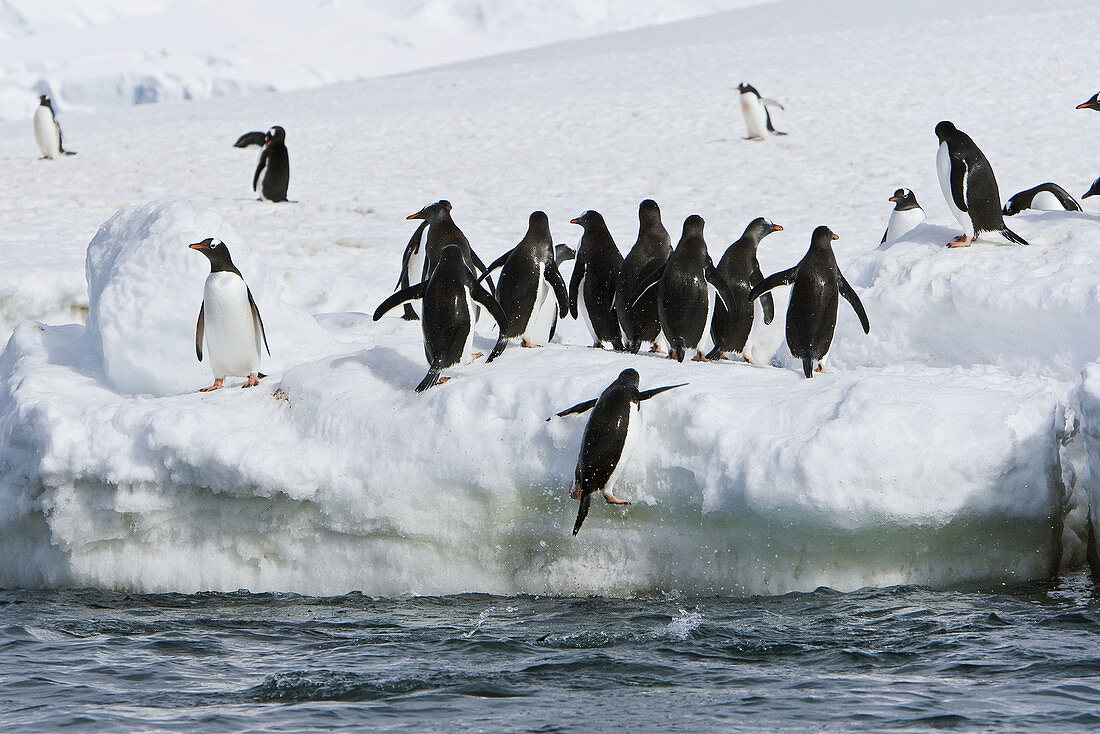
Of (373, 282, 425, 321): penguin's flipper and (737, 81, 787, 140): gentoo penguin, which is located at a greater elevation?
(737, 81, 787, 140): gentoo penguin

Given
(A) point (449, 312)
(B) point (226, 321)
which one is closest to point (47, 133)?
(B) point (226, 321)

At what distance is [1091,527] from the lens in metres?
4.54

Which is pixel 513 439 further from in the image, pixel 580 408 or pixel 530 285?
pixel 530 285

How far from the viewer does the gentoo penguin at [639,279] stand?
20.0 feet

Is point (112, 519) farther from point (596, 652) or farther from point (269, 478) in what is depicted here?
point (596, 652)

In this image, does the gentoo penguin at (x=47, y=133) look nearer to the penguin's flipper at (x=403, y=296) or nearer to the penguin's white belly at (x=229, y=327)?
the penguin's white belly at (x=229, y=327)

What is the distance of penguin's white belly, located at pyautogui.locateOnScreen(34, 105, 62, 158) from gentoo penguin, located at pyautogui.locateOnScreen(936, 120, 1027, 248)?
1165cm

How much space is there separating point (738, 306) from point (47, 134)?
1163 cm

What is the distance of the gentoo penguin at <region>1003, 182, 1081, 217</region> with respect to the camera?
9328 millimetres

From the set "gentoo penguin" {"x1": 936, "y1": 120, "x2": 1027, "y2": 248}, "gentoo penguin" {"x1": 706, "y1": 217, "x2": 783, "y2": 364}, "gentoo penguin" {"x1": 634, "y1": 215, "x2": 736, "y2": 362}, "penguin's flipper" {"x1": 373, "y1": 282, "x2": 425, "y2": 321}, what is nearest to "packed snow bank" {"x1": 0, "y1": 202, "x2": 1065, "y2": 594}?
"penguin's flipper" {"x1": 373, "y1": 282, "x2": 425, "y2": 321}

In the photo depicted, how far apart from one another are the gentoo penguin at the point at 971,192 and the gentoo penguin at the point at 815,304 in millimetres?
1122

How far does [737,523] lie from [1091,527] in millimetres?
1332

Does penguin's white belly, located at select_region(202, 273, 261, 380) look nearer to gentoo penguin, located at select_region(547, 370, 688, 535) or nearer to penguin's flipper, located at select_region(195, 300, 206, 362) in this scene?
penguin's flipper, located at select_region(195, 300, 206, 362)

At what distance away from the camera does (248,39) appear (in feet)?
265
